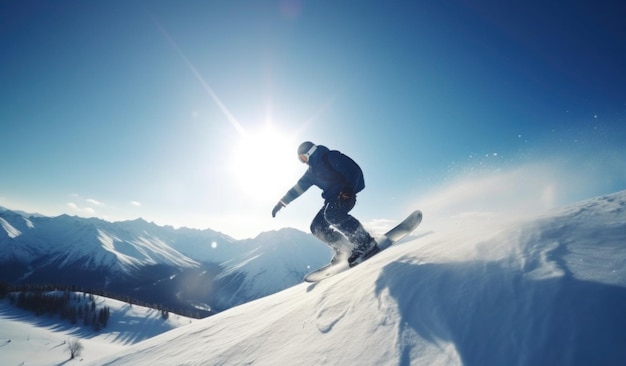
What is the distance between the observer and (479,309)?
7.88ft

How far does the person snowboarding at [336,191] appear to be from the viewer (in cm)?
681

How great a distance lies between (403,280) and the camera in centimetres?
353

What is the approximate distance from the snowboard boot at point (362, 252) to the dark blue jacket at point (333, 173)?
136cm

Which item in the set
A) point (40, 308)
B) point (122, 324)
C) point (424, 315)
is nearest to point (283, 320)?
point (424, 315)

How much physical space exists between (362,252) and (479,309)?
188 inches

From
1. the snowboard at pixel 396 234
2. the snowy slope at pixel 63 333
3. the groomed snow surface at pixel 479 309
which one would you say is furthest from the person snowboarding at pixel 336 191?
the snowy slope at pixel 63 333

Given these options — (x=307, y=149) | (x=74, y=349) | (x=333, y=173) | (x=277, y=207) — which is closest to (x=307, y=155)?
(x=307, y=149)

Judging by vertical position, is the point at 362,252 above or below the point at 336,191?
below

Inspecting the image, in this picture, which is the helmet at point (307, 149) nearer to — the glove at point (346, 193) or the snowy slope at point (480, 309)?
the glove at point (346, 193)

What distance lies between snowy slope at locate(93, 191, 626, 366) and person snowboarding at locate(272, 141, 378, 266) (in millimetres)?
2527

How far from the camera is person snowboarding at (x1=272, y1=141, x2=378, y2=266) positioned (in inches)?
268

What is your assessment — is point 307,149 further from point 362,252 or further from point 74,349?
point 74,349

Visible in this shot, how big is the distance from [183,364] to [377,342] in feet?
10.2

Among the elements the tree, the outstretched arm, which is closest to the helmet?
the outstretched arm
